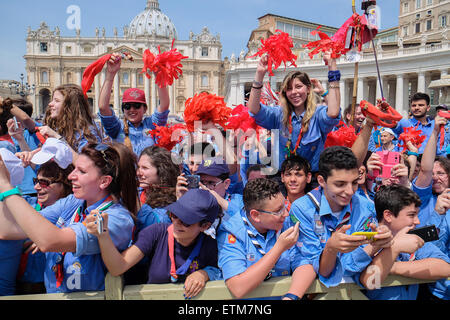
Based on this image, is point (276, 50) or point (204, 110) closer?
point (276, 50)

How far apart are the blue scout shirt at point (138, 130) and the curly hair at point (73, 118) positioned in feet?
1.75

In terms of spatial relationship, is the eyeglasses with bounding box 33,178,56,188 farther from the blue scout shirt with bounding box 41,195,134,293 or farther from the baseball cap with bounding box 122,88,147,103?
the baseball cap with bounding box 122,88,147,103

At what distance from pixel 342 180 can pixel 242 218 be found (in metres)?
0.83

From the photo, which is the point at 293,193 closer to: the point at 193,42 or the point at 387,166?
the point at 387,166

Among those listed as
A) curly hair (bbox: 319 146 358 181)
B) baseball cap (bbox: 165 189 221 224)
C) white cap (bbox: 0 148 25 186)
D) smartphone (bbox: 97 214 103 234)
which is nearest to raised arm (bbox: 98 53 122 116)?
white cap (bbox: 0 148 25 186)

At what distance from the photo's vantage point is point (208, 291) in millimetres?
2205

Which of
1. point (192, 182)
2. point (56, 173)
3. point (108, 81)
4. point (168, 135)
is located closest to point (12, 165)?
point (56, 173)

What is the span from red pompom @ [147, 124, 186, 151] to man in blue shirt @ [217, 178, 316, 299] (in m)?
2.22

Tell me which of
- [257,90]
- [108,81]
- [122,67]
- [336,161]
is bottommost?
[336,161]

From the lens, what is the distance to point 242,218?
2545 mm

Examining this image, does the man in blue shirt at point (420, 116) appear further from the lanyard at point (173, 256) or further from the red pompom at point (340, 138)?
the lanyard at point (173, 256)

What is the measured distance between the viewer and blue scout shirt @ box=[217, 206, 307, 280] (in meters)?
2.34

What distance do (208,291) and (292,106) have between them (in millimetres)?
2258

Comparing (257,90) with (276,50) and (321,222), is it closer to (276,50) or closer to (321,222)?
(276,50)
